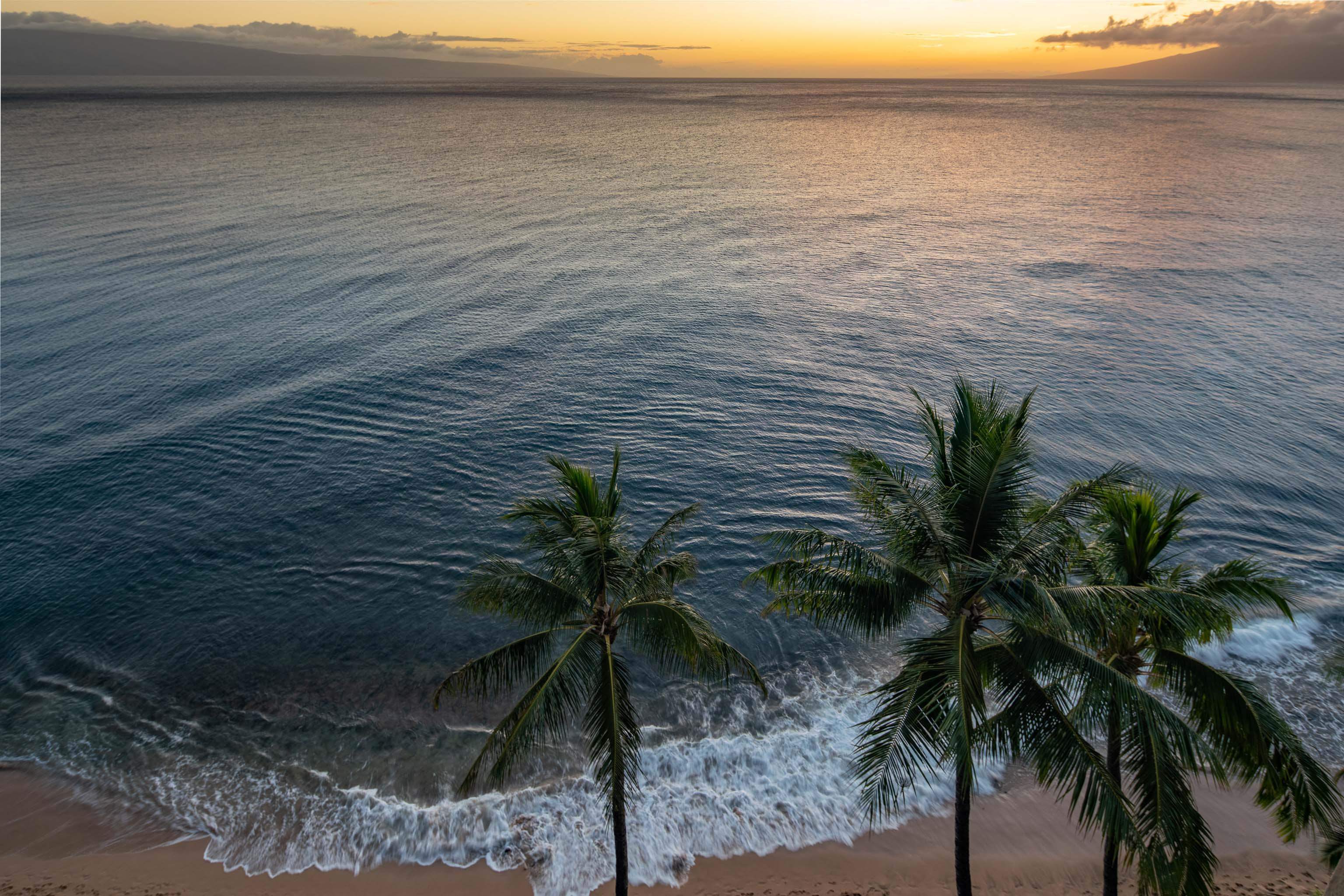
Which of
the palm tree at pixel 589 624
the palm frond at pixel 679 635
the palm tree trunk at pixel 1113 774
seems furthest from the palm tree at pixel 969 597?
the palm tree at pixel 589 624

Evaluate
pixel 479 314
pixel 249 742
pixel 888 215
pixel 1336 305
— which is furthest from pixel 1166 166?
pixel 249 742

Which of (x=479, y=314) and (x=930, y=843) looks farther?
(x=479, y=314)

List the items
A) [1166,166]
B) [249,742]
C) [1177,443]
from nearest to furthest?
[249,742]
[1177,443]
[1166,166]

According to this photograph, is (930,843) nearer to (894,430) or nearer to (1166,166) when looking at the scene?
(894,430)

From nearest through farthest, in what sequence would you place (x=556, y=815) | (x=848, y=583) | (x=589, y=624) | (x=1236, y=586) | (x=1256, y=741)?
(x=1256, y=741) → (x=1236, y=586) → (x=848, y=583) → (x=589, y=624) → (x=556, y=815)

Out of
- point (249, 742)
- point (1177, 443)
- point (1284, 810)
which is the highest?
point (1284, 810)

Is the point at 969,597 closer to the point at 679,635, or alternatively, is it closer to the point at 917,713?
the point at 917,713

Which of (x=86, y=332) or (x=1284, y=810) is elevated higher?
(x=1284, y=810)

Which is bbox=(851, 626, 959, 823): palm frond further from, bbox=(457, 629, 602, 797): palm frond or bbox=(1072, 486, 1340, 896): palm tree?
bbox=(457, 629, 602, 797): palm frond

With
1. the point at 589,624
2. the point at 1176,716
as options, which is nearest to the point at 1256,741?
the point at 1176,716
